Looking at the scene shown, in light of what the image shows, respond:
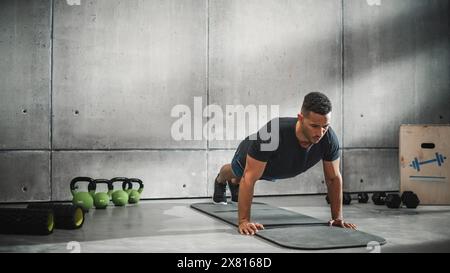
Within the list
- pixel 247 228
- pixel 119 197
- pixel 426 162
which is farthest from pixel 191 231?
pixel 426 162

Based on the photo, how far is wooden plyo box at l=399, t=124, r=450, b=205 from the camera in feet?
16.8

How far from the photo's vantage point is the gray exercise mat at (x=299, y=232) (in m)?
3.05

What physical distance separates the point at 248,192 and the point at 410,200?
221 cm

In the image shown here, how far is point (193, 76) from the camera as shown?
5648mm

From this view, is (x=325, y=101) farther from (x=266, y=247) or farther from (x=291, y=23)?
(x=291, y=23)

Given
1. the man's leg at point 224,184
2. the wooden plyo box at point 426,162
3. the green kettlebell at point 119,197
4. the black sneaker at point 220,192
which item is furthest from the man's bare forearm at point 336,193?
the green kettlebell at point 119,197

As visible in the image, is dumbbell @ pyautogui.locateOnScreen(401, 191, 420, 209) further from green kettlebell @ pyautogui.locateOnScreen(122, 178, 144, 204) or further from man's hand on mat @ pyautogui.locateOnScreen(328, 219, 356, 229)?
green kettlebell @ pyautogui.locateOnScreen(122, 178, 144, 204)

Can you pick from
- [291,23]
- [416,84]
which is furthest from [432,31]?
[291,23]

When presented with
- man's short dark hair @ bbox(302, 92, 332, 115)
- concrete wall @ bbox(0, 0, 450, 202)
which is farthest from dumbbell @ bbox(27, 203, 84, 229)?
→ man's short dark hair @ bbox(302, 92, 332, 115)

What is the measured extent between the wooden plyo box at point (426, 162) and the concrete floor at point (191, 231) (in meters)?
0.21

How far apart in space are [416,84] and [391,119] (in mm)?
585

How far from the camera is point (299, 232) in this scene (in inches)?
134
